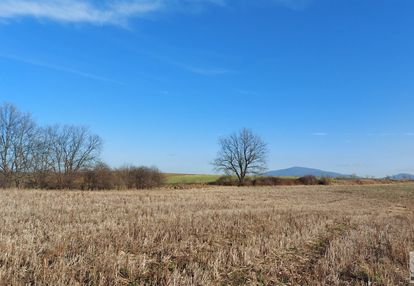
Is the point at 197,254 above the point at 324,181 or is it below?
below

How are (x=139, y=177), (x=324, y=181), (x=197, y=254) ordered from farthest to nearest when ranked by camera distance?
(x=324, y=181) < (x=139, y=177) < (x=197, y=254)

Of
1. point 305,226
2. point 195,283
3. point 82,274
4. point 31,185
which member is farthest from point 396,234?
point 31,185

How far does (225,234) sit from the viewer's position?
33.2 ft

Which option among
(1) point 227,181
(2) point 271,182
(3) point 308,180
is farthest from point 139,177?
(3) point 308,180

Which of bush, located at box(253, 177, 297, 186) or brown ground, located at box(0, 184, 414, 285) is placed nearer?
brown ground, located at box(0, 184, 414, 285)

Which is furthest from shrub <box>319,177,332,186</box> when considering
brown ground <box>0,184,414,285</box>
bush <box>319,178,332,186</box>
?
brown ground <box>0,184,414,285</box>

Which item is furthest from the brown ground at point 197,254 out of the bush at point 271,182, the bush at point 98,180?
the bush at point 271,182

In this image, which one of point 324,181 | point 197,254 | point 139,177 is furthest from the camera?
point 324,181

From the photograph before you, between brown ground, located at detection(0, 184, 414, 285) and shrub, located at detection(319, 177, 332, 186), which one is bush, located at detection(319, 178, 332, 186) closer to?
shrub, located at detection(319, 177, 332, 186)

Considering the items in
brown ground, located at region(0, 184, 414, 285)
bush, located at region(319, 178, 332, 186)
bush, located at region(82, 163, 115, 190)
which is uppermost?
bush, located at region(82, 163, 115, 190)

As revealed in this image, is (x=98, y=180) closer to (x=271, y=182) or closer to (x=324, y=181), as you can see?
(x=271, y=182)

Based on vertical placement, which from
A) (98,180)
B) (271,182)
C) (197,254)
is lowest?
(197,254)

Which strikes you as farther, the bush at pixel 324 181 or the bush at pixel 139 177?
the bush at pixel 324 181

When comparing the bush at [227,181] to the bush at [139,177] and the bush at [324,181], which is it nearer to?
the bush at [324,181]
